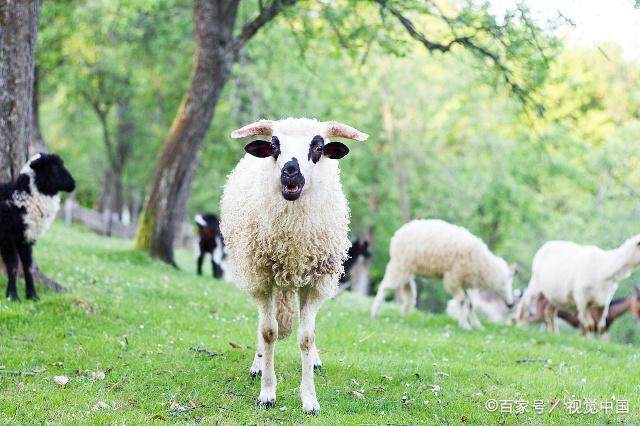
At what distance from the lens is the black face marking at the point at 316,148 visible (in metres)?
6.33

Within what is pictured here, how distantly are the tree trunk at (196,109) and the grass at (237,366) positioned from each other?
142 inches

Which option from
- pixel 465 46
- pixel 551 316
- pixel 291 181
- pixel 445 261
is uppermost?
pixel 465 46

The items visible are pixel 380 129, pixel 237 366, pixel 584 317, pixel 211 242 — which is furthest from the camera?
pixel 380 129

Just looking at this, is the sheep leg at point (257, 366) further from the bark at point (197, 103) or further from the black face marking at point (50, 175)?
the bark at point (197, 103)

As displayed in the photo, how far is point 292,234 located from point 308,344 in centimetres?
109

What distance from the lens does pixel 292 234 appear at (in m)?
6.57

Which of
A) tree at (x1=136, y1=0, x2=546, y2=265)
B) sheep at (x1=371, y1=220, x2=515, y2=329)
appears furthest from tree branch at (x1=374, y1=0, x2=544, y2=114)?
sheep at (x1=371, y1=220, x2=515, y2=329)

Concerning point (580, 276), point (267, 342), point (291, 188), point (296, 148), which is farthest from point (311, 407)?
point (580, 276)

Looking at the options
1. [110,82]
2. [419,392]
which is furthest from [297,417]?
[110,82]

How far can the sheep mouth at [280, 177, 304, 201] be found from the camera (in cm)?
592

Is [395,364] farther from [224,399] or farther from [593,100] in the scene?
[593,100]

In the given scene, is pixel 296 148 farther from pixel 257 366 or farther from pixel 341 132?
pixel 257 366

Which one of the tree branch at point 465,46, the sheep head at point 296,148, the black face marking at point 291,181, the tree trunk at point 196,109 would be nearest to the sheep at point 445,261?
the tree branch at point 465,46

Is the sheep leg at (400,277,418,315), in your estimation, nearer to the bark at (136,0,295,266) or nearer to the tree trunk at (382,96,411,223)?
the bark at (136,0,295,266)
